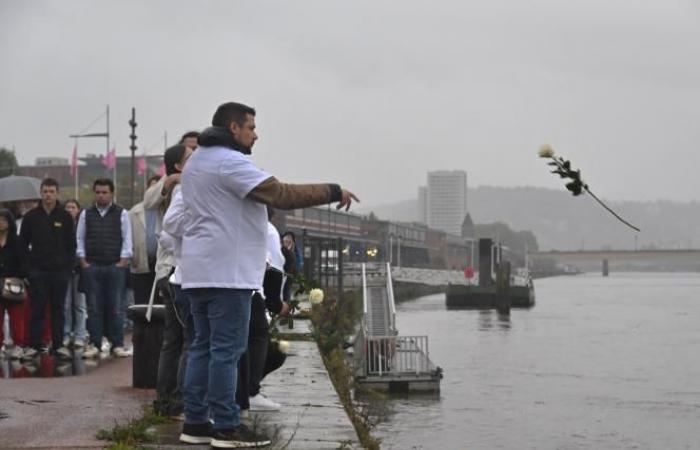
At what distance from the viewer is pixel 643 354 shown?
3703 centimetres

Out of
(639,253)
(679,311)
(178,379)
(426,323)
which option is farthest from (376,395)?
(639,253)

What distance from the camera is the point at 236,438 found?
20.8ft

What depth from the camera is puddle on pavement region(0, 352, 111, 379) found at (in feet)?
36.2

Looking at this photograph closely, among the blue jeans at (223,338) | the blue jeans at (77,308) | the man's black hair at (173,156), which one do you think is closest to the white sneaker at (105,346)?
the blue jeans at (77,308)

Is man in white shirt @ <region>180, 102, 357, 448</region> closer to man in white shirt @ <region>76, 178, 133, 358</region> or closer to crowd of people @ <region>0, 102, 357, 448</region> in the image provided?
crowd of people @ <region>0, 102, 357, 448</region>

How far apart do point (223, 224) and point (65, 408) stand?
2649mm

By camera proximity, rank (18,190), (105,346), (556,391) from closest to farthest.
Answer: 1. (18,190)
2. (105,346)
3. (556,391)

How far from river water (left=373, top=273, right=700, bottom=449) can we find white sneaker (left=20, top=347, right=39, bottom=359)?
5.28 meters

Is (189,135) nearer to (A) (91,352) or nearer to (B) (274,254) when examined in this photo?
(B) (274,254)

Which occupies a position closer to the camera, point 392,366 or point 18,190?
point 18,190

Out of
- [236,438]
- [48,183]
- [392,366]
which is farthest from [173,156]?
[392,366]

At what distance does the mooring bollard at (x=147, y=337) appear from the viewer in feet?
30.6

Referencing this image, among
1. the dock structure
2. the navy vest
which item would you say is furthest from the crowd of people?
the dock structure

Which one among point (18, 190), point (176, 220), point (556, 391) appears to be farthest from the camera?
point (556, 391)
